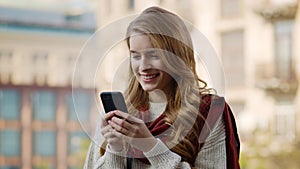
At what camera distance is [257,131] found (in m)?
4.61

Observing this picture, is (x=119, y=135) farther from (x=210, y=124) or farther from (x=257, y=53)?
(x=257, y=53)

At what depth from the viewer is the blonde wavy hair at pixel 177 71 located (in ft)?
2.09

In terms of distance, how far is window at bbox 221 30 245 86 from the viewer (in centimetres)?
450

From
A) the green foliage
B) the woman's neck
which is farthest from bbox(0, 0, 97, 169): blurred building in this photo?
the woman's neck

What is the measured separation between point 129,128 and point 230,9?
4.01 meters

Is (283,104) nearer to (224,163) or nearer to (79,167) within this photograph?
Result: (79,167)

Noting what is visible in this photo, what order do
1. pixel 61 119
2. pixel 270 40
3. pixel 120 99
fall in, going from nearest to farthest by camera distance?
pixel 120 99
pixel 270 40
pixel 61 119

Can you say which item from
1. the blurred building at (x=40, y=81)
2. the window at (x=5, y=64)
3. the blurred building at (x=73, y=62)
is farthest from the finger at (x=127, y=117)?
the window at (x=5, y=64)

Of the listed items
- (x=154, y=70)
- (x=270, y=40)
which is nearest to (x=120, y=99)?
(x=154, y=70)

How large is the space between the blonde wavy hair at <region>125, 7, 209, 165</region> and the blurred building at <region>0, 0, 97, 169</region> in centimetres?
421

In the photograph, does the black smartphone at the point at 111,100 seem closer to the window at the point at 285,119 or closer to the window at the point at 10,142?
the window at the point at 285,119

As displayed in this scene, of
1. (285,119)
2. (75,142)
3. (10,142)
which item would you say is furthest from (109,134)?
(10,142)

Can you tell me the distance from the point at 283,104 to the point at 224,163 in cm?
392

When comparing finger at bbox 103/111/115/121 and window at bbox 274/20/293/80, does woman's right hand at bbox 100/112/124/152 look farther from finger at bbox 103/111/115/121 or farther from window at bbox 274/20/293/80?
window at bbox 274/20/293/80
